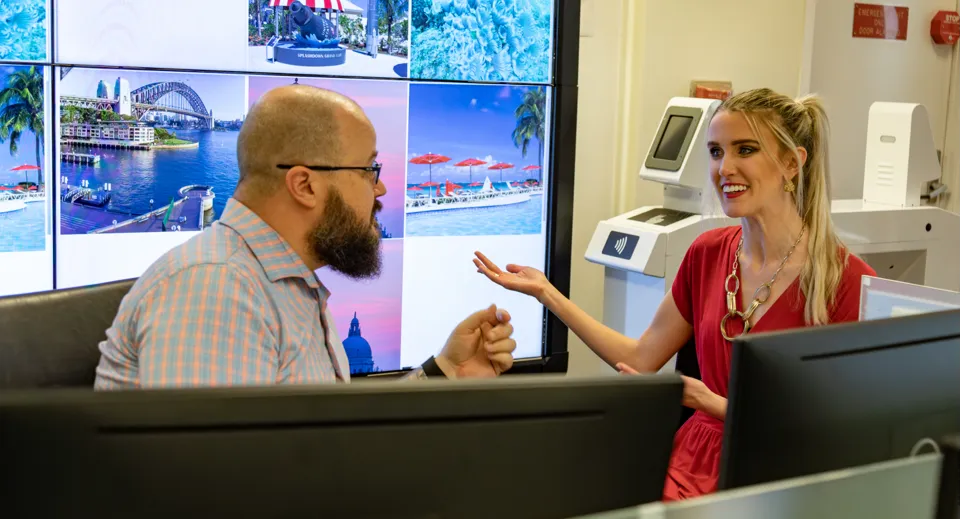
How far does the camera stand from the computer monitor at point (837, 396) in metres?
0.90

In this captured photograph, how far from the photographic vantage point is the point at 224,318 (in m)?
1.34

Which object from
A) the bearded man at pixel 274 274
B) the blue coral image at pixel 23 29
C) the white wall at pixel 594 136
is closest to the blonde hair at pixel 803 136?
the bearded man at pixel 274 274

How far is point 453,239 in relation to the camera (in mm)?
3480

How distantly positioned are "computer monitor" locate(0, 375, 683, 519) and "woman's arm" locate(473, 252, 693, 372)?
1427 mm

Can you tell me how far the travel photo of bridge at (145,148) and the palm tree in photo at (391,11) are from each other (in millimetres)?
511

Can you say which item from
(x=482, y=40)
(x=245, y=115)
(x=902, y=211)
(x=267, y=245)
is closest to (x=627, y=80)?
(x=482, y=40)

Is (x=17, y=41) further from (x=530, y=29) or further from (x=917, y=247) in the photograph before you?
(x=917, y=247)

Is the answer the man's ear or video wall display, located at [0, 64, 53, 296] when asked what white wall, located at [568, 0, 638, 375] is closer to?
video wall display, located at [0, 64, 53, 296]

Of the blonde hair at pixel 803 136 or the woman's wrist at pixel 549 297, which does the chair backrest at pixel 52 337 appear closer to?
the woman's wrist at pixel 549 297

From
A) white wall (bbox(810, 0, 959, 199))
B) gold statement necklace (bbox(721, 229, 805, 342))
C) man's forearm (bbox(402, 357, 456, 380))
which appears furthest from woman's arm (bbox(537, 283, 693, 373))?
white wall (bbox(810, 0, 959, 199))

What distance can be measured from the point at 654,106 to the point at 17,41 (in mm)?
2210

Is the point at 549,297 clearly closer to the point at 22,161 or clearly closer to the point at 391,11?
the point at 391,11

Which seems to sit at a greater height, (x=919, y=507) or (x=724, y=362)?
(x=919, y=507)

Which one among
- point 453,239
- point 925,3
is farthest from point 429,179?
point 925,3
